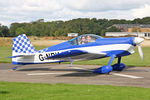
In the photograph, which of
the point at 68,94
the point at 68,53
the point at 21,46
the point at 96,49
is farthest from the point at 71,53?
the point at 68,94

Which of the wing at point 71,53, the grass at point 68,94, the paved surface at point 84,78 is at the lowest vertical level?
the paved surface at point 84,78

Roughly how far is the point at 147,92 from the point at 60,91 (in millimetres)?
2637

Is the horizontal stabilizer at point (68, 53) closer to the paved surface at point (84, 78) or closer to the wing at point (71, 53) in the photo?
the wing at point (71, 53)

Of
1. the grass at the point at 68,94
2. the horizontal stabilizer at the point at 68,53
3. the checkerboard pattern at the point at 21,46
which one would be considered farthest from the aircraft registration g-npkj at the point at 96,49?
the grass at the point at 68,94

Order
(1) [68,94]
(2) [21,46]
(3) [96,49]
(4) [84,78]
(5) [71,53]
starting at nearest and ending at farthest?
(1) [68,94] < (4) [84,78] < (5) [71,53] < (3) [96,49] < (2) [21,46]

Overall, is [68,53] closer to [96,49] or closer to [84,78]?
[84,78]

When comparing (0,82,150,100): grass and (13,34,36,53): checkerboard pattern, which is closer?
(0,82,150,100): grass

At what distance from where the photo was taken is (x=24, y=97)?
24.8ft

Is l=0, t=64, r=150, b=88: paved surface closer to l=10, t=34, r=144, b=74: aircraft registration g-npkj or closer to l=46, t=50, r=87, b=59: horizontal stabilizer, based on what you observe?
l=10, t=34, r=144, b=74: aircraft registration g-npkj

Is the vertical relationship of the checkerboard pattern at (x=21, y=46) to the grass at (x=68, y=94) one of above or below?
above

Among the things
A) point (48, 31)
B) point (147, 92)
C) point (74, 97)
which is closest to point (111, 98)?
point (74, 97)

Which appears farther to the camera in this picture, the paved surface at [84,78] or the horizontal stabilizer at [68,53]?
the horizontal stabilizer at [68,53]

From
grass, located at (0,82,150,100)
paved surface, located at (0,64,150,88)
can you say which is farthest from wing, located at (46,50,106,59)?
grass, located at (0,82,150,100)

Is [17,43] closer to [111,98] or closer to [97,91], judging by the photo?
[97,91]
